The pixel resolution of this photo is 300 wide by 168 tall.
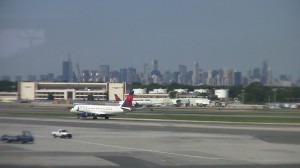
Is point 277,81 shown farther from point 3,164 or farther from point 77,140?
point 3,164

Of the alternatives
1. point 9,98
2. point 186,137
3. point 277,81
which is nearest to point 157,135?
point 186,137

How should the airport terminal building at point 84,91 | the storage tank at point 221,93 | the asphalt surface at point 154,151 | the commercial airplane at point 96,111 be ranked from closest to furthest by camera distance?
the asphalt surface at point 154,151
the commercial airplane at point 96,111
the airport terminal building at point 84,91
the storage tank at point 221,93

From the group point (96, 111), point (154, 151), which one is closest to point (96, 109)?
point (96, 111)

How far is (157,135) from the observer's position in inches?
1453

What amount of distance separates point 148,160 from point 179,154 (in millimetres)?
3012

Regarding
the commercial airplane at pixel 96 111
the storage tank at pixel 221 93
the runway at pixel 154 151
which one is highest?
the storage tank at pixel 221 93

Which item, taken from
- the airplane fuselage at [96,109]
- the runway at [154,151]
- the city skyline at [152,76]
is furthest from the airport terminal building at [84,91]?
the runway at [154,151]

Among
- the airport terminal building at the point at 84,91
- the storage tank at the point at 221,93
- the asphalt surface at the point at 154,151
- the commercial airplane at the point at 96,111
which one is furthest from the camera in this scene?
the storage tank at the point at 221,93

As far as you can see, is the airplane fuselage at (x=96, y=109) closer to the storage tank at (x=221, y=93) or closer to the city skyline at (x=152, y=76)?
the city skyline at (x=152, y=76)

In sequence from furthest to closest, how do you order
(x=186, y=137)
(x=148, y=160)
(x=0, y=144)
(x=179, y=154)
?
(x=186, y=137), (x=0, y=144), (x=179, y=154), (x=148, y=160)

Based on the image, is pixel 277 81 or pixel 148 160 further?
pixel 277 81

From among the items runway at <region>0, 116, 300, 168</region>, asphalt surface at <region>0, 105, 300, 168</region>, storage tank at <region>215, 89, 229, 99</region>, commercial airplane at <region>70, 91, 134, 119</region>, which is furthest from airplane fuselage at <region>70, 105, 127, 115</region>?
storage tank at <region>215, 89, 229, 99</region>

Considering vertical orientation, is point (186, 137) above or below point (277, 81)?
below

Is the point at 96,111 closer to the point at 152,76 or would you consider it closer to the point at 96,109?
the point at 96,109
